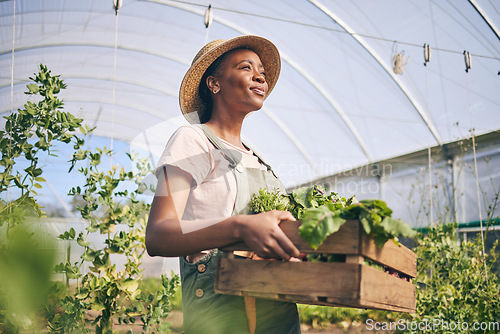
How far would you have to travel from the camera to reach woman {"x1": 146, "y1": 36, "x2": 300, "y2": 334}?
1.02m

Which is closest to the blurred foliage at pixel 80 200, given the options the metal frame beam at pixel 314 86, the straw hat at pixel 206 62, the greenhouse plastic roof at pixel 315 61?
the straw hat at pixel 206 62

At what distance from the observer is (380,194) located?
27.0 ft

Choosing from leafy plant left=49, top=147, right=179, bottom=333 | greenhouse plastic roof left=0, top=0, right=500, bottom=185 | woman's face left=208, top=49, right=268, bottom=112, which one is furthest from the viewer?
greenhouse plastic roof left=0, top=0, right=500, bottom=185

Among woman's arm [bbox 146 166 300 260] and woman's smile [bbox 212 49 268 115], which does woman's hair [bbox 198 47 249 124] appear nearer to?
woman's smile [bbox 212 49 268 115]

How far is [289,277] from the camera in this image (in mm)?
988

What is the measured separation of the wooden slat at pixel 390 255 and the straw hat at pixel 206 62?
871 mm

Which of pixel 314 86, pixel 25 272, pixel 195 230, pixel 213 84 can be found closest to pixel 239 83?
pixel 213 84

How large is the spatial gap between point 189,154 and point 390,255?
0.62 metres

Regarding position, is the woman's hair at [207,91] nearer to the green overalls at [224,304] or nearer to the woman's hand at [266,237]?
the green overalls at [224,304]

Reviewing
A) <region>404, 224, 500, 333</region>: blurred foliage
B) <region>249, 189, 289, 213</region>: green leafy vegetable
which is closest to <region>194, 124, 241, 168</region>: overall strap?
<region>249, 189, 289, 213</region>: green leafy vegetable

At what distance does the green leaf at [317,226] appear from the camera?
920 mm

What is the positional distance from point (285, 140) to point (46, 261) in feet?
29.1

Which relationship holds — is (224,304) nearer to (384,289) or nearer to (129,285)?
(384,289)

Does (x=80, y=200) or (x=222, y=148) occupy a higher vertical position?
(x=80, y=200)
